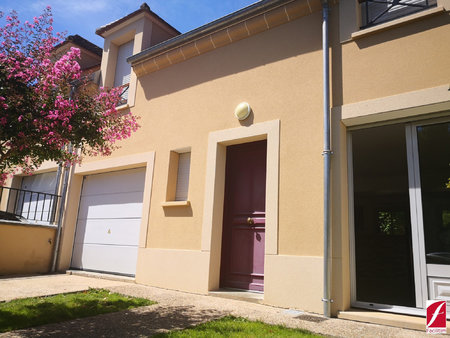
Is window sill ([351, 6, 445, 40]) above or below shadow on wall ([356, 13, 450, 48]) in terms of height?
above

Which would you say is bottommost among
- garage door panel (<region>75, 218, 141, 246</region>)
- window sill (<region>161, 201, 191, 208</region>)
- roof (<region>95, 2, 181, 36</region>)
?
garage door panel (<region>75, 218, 141, 246</region>)

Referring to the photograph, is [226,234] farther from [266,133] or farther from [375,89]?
[375,89]

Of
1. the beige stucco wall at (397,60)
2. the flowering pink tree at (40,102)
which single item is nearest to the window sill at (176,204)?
the flowering pink tree at (40,102)

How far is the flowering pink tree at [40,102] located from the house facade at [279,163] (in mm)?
2306

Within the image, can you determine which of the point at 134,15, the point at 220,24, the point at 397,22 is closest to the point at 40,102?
the point at 220,24

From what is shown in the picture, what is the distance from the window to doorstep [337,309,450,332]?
351 centimetres

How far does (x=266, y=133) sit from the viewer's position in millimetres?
5645

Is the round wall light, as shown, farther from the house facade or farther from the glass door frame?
the glass door frame

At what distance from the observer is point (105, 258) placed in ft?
25.7

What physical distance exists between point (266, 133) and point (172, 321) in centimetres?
307

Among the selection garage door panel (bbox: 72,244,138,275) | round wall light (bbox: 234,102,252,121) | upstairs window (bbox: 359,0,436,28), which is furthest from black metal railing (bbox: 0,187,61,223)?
upstairs window (bbox: 359,0,436,28)

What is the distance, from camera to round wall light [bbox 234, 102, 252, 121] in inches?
234

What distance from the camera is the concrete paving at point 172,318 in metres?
3.53

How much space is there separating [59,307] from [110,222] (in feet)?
11.5
